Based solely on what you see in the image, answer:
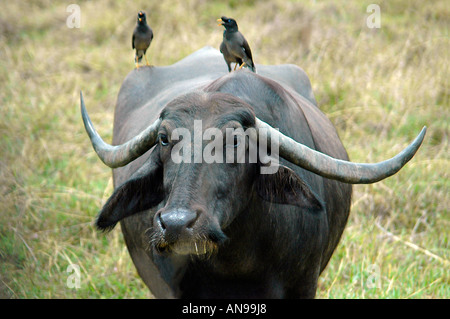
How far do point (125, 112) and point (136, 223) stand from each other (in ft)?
4.45

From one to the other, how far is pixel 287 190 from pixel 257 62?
201 inches

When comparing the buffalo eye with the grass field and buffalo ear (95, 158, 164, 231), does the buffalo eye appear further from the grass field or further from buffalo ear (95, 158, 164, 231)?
the grass field

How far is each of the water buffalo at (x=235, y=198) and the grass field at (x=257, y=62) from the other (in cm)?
106

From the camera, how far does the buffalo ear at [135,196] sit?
3424 millimetres

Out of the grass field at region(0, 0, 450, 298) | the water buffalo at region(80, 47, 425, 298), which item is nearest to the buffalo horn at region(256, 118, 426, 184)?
the water buffalo at region(80, 47, 425, 298)

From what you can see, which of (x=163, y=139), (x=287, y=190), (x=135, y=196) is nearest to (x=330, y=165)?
(x=287, y=190)

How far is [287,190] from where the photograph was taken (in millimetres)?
3381

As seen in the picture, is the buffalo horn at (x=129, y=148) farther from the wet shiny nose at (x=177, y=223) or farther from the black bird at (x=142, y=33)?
→ the black bird at (x=142, y=33)

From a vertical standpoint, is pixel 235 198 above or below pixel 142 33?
below

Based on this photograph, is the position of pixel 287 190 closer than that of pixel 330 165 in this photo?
No

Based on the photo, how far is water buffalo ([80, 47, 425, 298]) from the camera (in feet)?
9.93

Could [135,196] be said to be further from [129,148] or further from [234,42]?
[234,42]

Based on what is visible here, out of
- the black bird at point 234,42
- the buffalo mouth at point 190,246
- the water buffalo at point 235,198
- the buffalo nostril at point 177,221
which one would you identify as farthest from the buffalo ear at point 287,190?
the black bird at point 234,42

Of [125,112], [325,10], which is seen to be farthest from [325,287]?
[325,10]
